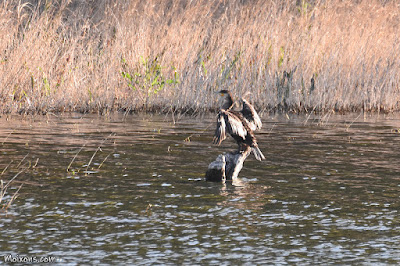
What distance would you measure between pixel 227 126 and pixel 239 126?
18 cm

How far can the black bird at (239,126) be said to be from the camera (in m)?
7.72

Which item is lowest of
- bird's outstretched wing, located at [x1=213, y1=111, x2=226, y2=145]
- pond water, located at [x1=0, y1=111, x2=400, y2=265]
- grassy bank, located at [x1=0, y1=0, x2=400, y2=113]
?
pond water, located at [x1=0, y1=111, x2=400, y2=265]

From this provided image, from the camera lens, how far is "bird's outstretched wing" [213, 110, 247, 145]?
769 centimetres

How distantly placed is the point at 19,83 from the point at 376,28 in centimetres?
780

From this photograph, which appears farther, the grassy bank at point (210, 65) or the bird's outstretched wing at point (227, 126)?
the grassy bank at point (210, 65)

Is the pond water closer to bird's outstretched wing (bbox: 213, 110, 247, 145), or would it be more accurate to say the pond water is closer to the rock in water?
the rock in water

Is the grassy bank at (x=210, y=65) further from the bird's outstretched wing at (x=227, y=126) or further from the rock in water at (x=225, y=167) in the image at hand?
the bird's outstretched wing at (x=227, y=126)

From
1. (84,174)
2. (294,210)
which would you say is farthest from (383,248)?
(84,174)

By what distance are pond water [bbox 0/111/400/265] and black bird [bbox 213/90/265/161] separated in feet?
1.37

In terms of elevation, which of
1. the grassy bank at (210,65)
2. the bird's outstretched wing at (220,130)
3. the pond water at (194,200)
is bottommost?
the pond water at (194,200)

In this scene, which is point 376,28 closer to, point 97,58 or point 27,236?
point 97,58

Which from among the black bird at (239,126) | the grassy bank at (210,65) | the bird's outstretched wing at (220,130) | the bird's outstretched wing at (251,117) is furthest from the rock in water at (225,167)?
the grassy bank at (210,65)

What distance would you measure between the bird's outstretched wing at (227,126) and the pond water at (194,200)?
1.79 ft

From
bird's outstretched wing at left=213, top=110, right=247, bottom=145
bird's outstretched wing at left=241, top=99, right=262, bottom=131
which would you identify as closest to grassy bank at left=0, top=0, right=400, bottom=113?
bird's outstretched wing at left=241, top=99, right=262, bottom=131
